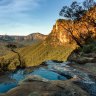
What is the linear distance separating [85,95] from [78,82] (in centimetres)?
419

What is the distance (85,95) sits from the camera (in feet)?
59.2

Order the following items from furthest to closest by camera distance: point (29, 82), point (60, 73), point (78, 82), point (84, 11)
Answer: point (84, 11), point (60, 73), point (78, 82), point (29, 82)

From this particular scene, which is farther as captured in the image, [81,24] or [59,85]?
[81,24]

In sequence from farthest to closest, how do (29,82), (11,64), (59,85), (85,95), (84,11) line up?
1. (84,11)
2. (11,64)
3. (29,82)
4. (59,85)
5. (85,95)

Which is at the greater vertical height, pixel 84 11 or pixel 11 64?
pixel 84 11

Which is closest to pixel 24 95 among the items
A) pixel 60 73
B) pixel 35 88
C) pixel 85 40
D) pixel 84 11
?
pixel 35 88

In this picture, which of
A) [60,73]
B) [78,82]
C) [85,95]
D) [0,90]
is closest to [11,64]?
[60,73]

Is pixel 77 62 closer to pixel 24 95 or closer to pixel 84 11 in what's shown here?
pixel 24 95

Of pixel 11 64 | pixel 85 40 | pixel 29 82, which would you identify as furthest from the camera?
pixel 85 40

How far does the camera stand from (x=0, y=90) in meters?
23.6

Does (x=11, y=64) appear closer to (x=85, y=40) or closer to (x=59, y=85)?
(x=85, y=40)

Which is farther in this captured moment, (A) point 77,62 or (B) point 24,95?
(A) point 77,62

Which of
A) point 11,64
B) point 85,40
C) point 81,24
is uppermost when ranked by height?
point 81,24

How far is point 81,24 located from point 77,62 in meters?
28.4
